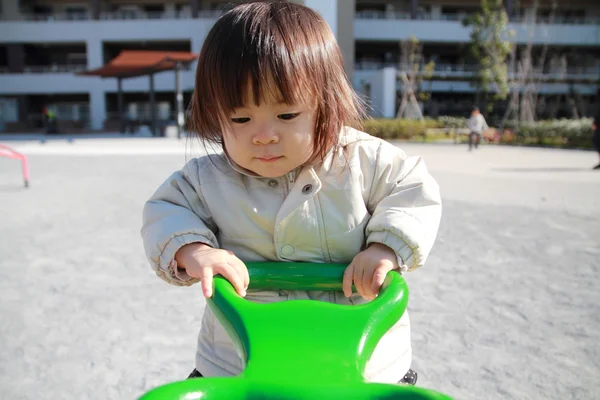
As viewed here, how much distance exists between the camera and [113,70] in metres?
21.2

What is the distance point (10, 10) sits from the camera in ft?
102

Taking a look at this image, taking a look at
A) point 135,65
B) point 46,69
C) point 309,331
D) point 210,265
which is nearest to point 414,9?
point 135,65

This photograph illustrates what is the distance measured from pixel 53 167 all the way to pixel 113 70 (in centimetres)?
1256

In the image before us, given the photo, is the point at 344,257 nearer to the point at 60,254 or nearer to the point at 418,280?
the point at 418,280

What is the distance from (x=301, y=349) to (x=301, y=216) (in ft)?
1.53

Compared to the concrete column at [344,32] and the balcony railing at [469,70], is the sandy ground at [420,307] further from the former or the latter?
the balcony railing at [469,70]

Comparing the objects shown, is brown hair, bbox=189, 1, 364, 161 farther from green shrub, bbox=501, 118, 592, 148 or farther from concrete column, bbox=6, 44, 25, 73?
concrete column, bbox=6, 44, 25, 73

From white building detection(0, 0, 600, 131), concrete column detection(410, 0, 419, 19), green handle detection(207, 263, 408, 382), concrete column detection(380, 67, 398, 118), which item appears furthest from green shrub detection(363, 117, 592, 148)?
green handle detection(207, 263, 408, 382)

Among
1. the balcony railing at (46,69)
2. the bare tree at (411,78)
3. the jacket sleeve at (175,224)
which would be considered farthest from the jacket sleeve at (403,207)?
the balcony railing at (46,69)

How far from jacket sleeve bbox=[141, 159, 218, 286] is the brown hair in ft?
0.55

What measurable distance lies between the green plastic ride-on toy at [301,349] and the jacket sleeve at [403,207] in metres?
0.14

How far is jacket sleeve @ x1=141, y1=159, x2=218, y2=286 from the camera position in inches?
48.0

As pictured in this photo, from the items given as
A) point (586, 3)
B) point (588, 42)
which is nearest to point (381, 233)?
point (588, 42)

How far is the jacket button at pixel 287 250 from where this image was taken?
1292 mm
